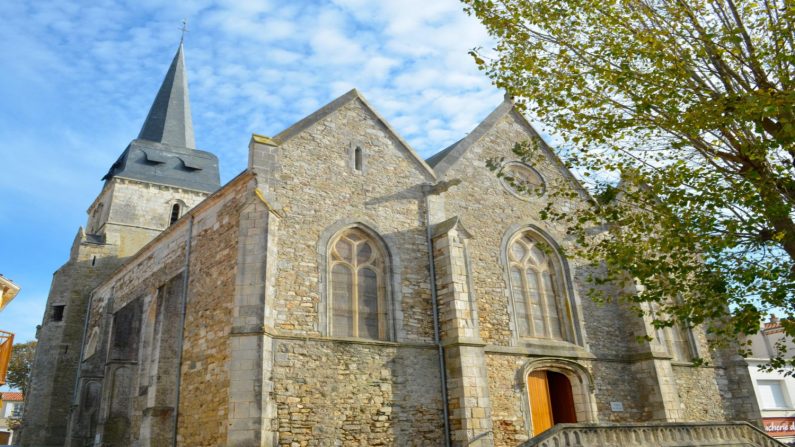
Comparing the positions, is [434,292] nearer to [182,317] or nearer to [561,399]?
[561,399]

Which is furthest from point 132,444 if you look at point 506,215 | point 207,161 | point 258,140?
point 207,161

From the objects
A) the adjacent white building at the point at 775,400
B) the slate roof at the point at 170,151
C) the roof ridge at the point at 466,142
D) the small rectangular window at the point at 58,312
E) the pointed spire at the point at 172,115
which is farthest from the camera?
the pointed spire at the point at 172,115

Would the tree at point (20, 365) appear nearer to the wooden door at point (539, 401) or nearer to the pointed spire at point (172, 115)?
the pointed spire at point (172, 115)

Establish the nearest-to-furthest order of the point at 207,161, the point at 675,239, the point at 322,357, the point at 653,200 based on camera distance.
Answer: the point at 675,239
the point at 653,200
the point at 322,357
the point at 207,161

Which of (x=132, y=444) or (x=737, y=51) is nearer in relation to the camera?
(x=737, y=51)

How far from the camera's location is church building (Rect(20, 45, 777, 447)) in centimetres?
1033

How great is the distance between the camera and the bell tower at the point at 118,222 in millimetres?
20266

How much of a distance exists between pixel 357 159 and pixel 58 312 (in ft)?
49.5

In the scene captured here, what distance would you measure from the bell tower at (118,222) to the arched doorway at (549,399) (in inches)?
552

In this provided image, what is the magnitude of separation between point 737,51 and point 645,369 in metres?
8.55

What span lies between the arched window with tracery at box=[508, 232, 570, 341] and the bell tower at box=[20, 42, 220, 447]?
45.8 feet

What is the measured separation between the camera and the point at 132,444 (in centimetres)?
1377

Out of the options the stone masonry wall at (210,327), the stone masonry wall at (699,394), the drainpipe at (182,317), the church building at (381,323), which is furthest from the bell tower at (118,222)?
the stone masonry wall at (699,394)

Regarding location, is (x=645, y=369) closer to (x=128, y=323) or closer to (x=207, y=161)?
(x=128, y=323)
